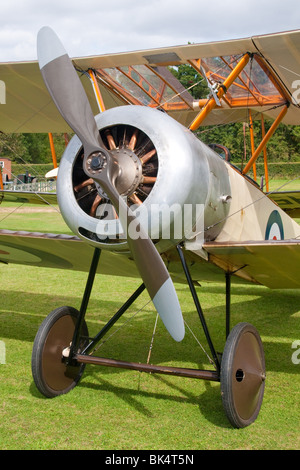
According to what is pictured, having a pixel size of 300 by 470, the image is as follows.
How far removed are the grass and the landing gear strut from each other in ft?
0.40

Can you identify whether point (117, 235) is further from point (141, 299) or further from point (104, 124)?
point (141, 299)

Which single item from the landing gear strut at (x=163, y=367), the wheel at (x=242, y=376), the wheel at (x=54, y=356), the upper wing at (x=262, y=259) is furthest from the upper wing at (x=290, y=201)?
the wheel at (x=54, y=356)

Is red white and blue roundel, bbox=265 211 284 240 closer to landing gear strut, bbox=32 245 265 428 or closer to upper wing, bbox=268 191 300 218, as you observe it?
landing gear strut, bbox=32 245 265 428

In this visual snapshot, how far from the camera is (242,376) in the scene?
3.49 meters

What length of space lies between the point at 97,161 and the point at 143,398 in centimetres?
186

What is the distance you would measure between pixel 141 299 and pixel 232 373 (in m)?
4.08

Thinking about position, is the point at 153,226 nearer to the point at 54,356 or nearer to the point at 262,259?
the point at 262,259

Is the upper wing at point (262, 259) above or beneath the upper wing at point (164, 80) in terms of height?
beneath

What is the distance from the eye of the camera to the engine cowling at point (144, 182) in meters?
3.09

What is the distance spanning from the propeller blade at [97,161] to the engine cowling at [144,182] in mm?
129

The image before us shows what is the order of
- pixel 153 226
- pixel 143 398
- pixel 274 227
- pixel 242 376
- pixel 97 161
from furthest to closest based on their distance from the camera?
pixel 274 227, pixel 143 398, pixel 242 376, pixel 153 226, pixel 97 161

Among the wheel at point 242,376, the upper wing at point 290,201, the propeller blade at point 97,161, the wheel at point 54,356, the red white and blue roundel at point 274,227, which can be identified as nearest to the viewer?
the propeller blade at point 97,161

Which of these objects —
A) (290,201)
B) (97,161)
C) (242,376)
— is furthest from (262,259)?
(290,201)

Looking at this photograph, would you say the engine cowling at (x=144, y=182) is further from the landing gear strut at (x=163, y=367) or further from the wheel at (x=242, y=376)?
the wheel at (x=242, y=376)
